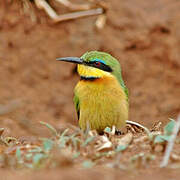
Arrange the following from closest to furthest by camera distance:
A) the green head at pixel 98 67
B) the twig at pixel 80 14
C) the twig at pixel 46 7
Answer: the green head at pixel 98 67 → the twig at pixel 46 7 → the twig at pixel 80 14

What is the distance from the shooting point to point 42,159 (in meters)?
2.27

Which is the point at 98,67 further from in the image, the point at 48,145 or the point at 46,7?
the point at 48,145

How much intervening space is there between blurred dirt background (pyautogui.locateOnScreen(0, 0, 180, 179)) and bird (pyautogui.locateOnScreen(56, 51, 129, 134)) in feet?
7.61

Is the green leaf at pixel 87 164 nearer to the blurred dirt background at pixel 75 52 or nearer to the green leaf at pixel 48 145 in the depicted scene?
the green leaf at pixel 48 145

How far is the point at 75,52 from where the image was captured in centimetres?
649

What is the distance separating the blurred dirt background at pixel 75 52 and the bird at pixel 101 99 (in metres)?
2.32

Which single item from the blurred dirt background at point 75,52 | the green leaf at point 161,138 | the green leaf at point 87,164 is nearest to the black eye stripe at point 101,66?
the green leaf at point 161,138

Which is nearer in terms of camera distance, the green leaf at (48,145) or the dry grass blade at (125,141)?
the green leaf at (48,145)

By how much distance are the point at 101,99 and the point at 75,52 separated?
2575mm

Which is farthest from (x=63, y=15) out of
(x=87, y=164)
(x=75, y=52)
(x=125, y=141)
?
(x=87, y=164)

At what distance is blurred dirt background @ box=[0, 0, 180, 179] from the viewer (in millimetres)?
6473

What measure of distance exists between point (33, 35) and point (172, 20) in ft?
6.83

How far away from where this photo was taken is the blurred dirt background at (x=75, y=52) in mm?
6473

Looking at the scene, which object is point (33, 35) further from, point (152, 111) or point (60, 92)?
point (152, 111)
